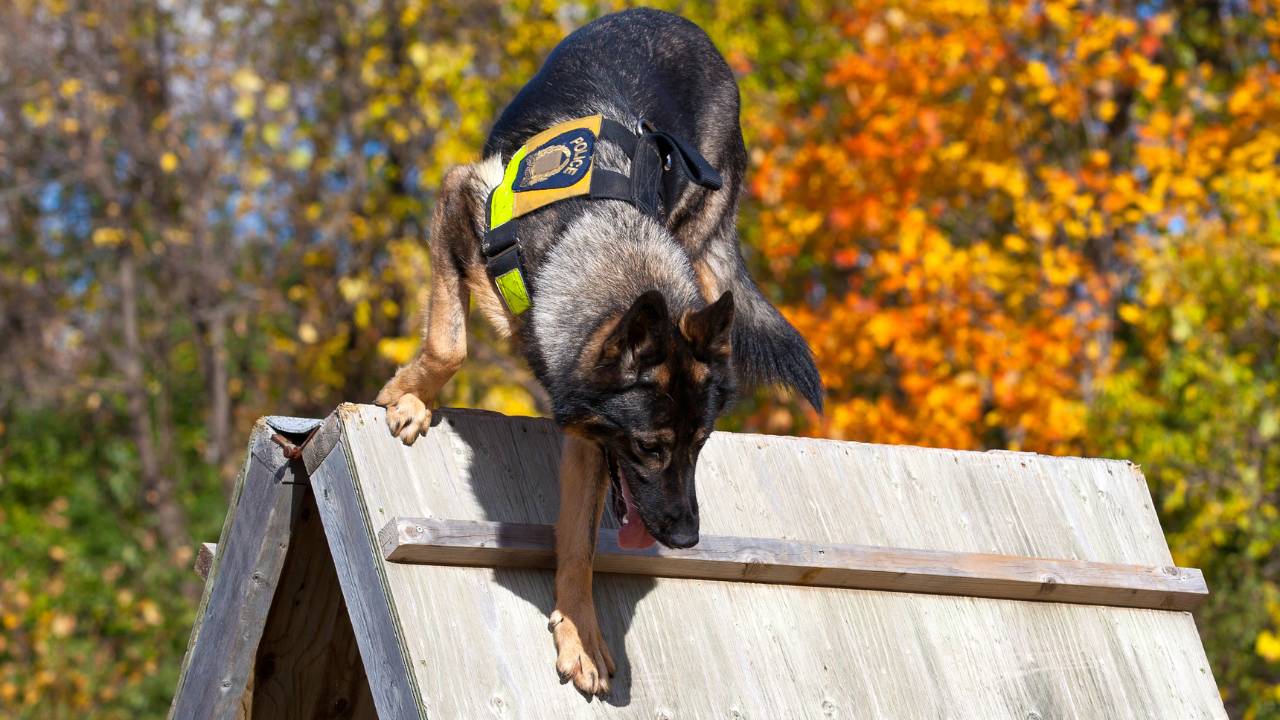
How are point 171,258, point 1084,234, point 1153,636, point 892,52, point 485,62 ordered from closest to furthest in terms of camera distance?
point 1153,636
point 1084,234
point 892,52
point 485,62
point 171,258

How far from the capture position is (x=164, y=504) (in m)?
13.6

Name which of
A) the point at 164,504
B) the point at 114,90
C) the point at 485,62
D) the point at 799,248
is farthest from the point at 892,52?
the point at 164,504

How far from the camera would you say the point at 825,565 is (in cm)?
412

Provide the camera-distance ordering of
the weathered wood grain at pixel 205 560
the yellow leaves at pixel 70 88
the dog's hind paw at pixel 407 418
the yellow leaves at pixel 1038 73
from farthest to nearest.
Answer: the yellow leaves at pixel 70 88, the yellow leaves at pixel 1038 73, the weathered wood grain at pixel 205 560, the dog's hind paw at pixel 407 418

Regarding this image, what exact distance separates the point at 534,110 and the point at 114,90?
9739 mm

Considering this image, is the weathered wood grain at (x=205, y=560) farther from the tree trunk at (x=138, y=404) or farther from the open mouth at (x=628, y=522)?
the tree trunk at (x=138, y=404)

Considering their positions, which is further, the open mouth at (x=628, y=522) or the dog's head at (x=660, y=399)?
the open mouth at (x=628, y=522)

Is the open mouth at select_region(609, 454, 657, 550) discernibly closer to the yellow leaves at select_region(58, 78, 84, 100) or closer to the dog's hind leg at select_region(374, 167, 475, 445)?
the dog's hind leg at select_region(374, 167, 475, 445)

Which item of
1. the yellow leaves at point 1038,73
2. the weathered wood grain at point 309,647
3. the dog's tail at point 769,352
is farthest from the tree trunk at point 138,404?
the dog's tail at point 769,352

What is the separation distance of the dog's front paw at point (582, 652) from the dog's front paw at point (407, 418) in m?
0.70

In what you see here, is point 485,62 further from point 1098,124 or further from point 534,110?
point 534,110

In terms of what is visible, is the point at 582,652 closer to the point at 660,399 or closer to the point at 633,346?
the point at 660,399

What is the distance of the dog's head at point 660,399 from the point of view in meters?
3.50

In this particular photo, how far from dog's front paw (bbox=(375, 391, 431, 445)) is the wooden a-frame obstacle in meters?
0.04
